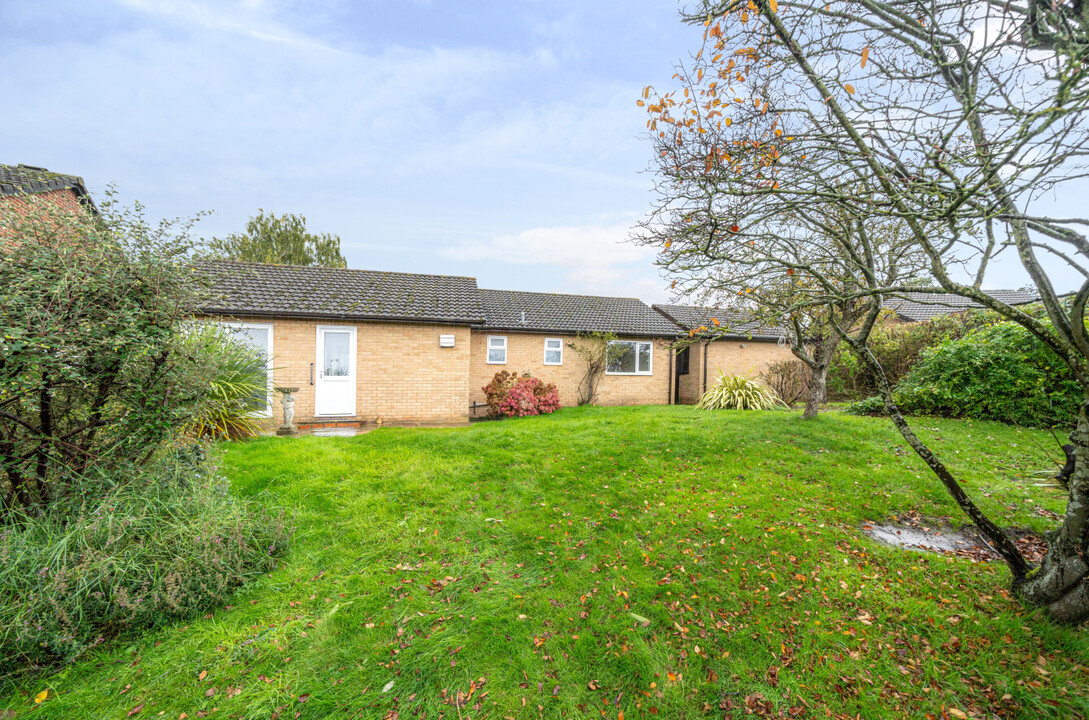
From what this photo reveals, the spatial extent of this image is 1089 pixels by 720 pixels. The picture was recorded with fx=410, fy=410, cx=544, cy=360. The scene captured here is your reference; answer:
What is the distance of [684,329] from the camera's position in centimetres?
1634

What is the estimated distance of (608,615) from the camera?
322 centimetres

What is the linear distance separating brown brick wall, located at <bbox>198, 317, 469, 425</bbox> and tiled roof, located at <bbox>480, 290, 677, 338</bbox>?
2.61 metres

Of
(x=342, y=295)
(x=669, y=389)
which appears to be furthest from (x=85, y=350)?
(x=669, y=389)

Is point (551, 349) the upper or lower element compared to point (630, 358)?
upper

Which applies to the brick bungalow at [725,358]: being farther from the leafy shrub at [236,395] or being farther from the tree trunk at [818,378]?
the leafy shrub at [236,395]

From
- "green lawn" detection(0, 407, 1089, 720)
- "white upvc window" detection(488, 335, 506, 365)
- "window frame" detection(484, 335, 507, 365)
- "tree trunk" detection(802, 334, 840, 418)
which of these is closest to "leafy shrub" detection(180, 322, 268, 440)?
"green lawn" detection(0, 407, 1089, 720)

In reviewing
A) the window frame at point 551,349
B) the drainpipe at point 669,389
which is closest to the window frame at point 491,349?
the window frame at point 551,349

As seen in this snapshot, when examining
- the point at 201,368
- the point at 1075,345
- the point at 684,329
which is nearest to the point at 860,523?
the point at 1075,345

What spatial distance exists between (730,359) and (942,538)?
1266 cm

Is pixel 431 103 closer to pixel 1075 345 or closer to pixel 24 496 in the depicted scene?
pixel 24 496

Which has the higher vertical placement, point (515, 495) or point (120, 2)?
point (120, 2)

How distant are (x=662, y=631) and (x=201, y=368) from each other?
4.93 meters

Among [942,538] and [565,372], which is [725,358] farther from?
[942,538]

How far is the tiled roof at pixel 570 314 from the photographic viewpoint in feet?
48.1
